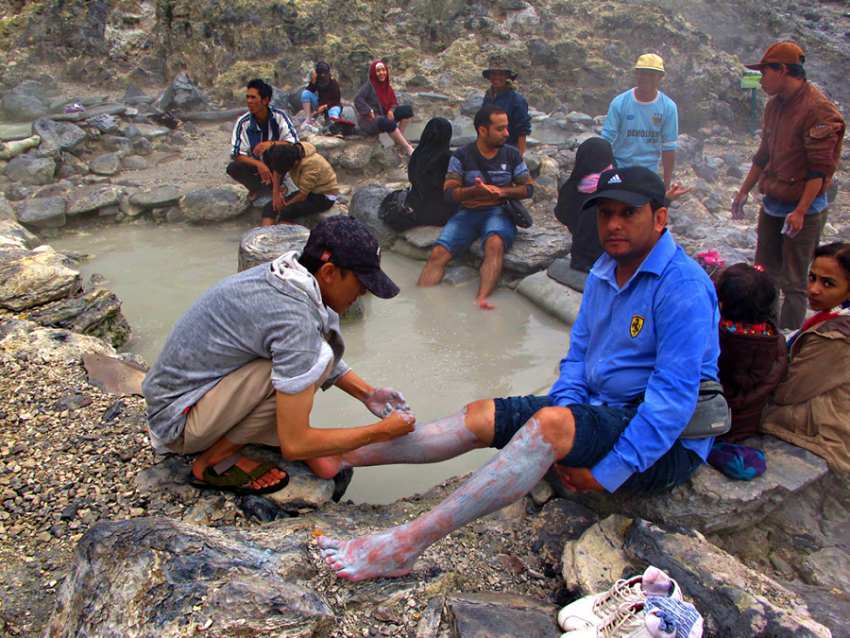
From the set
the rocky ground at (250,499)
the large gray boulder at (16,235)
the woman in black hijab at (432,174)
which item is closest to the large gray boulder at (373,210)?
the rocky ground at (250,499)

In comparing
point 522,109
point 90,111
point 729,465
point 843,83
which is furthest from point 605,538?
point 843,83

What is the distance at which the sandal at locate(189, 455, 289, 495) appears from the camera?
2516 mm

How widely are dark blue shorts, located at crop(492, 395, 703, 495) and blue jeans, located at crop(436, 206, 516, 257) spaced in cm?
294

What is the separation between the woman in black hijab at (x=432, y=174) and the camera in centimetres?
572

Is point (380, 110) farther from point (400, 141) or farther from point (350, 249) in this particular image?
point (350, 249)

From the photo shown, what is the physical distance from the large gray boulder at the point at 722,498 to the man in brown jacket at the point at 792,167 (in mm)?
1953

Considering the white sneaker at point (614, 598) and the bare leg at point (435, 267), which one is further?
the bare leg at point (435, 267)

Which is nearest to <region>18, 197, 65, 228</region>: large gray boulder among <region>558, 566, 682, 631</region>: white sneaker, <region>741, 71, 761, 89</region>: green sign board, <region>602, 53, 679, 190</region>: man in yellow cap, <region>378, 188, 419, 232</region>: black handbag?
<region>378, 188, 419, 232</region>: black handbag

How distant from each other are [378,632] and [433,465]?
1244 millimetres

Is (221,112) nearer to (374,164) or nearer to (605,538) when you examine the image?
(374,164)

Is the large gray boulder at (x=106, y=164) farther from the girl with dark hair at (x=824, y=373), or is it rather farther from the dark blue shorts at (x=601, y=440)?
the girl with dark hair at (x=824, y=373)

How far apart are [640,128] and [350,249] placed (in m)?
3.79

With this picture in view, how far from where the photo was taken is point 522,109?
247 inches

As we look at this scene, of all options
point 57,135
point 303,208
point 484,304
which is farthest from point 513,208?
point 57,135
